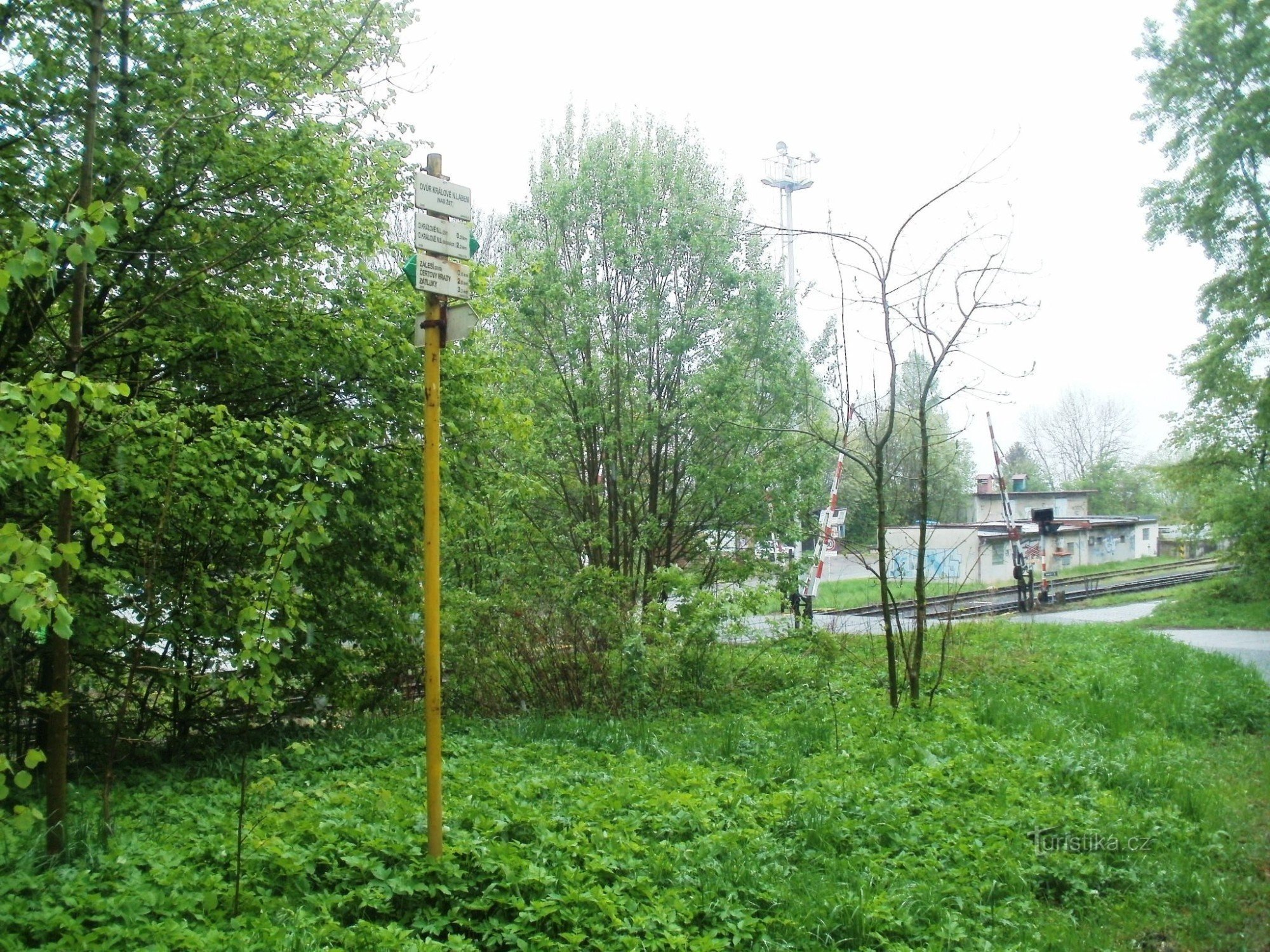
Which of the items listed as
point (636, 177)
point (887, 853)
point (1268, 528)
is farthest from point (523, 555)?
point (1268, 528)

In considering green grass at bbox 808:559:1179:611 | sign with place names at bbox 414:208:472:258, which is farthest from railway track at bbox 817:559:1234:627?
sign with place names at bbox 414:208:472:258

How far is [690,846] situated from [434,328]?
304 cm

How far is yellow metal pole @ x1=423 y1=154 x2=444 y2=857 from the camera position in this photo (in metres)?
4.32

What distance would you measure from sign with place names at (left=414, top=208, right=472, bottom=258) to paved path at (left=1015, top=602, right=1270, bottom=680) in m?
12.4

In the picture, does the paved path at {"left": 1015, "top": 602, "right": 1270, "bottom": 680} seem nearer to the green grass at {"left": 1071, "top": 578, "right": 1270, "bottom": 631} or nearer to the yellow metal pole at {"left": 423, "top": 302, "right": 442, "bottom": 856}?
the green grass at {"left": 1071, "top": 578, "right": 1270, "bottom": 631}

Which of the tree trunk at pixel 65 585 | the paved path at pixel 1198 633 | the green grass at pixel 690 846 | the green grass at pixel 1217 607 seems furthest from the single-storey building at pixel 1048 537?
the tree trunk at pixel 65 585

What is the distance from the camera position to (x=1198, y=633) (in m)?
18.9

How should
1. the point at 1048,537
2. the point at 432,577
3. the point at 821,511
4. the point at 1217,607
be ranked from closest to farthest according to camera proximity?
the point at 432,577 < the point at 821,511 < the point at 1217,607 < the point at 1048,537

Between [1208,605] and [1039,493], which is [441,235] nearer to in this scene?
[1208,605]

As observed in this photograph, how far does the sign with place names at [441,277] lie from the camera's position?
169 inches

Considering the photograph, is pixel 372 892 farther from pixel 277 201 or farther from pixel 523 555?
pixel 523 555

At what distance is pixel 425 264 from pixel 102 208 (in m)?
1.36

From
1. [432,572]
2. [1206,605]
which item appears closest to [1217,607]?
[1206,605]

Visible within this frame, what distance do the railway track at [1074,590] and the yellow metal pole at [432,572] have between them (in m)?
13.8
